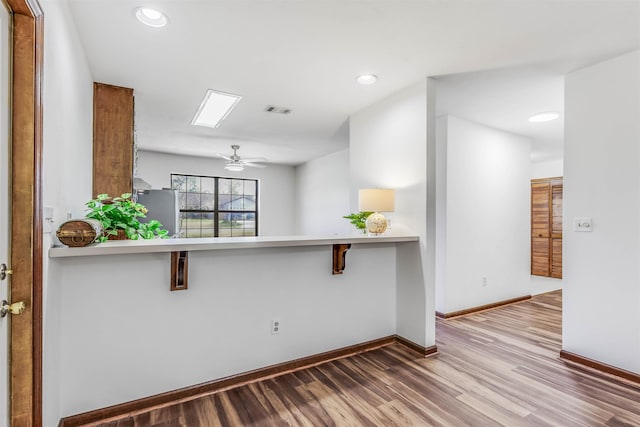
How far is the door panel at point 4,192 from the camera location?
3.67 ft

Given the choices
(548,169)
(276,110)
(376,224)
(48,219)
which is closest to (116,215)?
(48,219)

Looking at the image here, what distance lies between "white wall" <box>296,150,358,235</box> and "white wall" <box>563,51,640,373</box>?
3.04m

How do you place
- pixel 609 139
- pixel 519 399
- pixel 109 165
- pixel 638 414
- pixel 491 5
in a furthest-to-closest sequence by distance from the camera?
pixel 109 165 < pixel 609 139 < pixel 519 399 < pixel 638 414 < pixel 491 5

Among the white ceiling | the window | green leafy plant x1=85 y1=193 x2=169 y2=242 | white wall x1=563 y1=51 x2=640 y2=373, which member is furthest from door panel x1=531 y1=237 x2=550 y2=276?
green leafy plant x1=85 y1=193 x2=169 y2=242

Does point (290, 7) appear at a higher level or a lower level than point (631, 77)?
higher

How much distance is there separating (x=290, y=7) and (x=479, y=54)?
56.1 inches

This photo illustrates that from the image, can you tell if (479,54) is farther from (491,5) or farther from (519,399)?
(519,399)

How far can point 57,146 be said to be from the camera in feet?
5.22

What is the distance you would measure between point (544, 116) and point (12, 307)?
471cm

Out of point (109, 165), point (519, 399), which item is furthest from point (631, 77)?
point (109, 165)

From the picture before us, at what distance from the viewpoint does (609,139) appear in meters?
2.39

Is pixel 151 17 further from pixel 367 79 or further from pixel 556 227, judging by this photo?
pixel 556 227

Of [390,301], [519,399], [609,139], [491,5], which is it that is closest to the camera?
[491,5]

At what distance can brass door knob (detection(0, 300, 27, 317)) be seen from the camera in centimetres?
111
